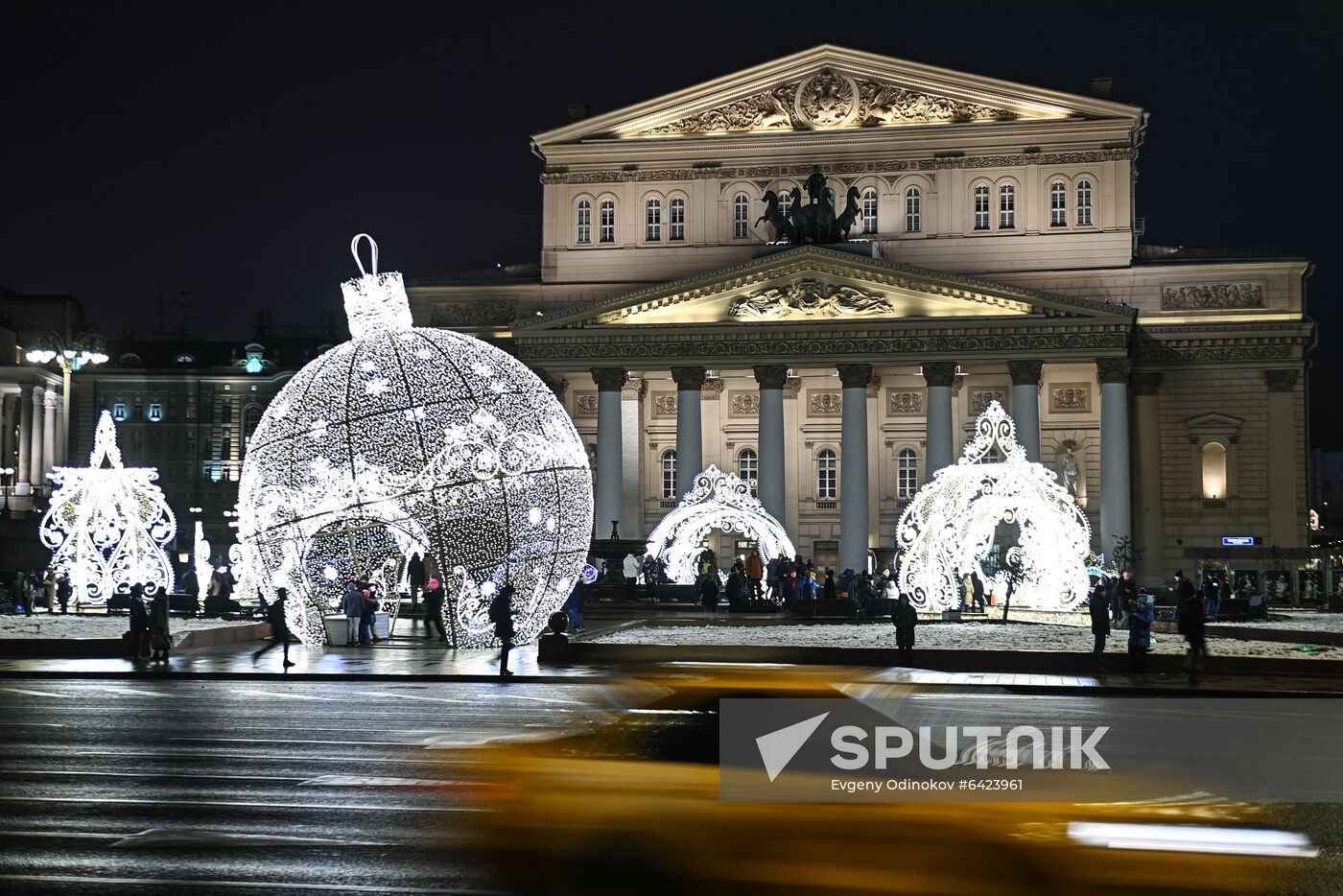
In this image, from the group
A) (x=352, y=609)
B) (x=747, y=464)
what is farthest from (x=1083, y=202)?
(x=352, y=609)

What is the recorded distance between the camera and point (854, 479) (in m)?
61.8

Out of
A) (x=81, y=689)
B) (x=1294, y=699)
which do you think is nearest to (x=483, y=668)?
(x=81, y=689)

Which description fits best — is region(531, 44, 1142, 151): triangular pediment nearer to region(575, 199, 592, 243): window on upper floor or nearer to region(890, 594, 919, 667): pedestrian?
region(575, 199, 592, 243): window on upper floor

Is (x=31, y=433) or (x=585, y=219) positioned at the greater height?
(x=585, y=219)

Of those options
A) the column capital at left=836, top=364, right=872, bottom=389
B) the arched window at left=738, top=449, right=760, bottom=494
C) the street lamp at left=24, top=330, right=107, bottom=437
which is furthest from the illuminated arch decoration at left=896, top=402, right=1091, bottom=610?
the arched window at left=738, top=449, right=760, bottom=494

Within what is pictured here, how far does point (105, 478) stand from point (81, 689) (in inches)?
615

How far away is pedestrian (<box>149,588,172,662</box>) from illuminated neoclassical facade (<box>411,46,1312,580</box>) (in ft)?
112

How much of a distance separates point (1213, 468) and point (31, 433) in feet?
230

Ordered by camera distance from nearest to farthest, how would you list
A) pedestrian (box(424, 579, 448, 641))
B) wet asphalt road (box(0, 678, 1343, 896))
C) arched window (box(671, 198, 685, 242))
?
wet asphalt road (box(0, 678, 1343, 896)) < pedestrian (box(424, 579, 448, 641)) < arched window (box(671, 198, 685, 242))

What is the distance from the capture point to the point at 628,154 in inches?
2761

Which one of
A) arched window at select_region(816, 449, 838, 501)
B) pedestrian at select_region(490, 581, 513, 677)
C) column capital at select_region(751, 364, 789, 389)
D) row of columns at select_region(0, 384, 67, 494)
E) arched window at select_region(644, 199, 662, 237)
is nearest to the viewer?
pedestrian at select_region(490, 581, 513, 677)

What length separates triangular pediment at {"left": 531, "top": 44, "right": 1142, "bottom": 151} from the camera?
6662cm

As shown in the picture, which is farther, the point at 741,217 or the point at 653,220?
the point at 653,220

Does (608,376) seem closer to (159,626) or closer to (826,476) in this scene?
(826,476)
